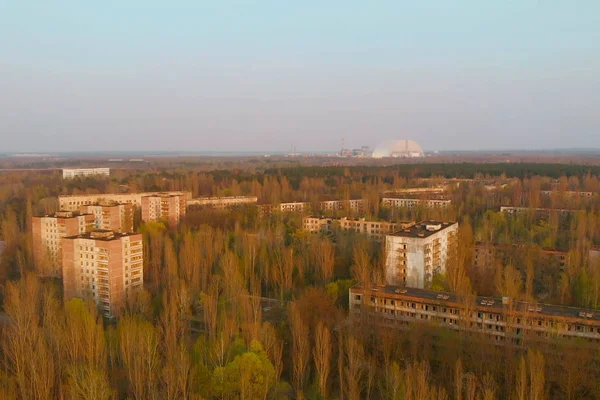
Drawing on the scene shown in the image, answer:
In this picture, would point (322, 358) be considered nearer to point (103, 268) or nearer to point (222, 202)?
point (103, 268)

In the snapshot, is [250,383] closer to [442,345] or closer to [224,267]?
[442,345]

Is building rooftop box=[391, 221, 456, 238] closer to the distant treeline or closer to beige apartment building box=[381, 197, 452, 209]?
beige apartment building box=[381, 197, 452, 209]

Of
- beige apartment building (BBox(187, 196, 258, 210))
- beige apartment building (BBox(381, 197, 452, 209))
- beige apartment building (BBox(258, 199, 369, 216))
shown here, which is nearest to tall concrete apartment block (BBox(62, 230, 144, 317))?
beige apartment building (BBox(258, 199, 369, 216))

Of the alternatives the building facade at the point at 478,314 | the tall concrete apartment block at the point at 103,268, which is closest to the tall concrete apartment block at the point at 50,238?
the tall concrete apartment block at the point at 103,268

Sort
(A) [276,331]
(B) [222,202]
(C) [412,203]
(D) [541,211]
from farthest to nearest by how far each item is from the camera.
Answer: (B) [222,202]
(C) [412,203]
(D) [541,211]
(A) [276,331]

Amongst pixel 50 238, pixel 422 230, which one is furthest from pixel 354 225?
pixel 50 238

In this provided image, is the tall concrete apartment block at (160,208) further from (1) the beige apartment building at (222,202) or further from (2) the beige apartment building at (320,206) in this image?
(2) the beige apartment building at (320,206)
